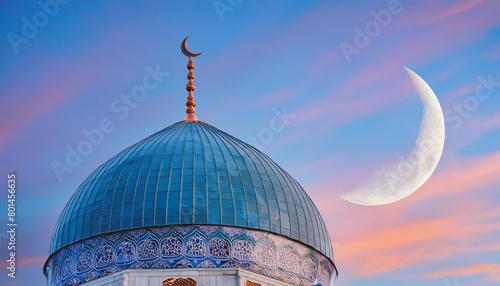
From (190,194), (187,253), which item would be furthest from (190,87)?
(187,253)

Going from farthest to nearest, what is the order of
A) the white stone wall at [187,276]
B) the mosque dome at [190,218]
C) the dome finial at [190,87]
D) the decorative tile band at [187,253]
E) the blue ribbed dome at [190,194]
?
the dome finial at [190,87] → the blue ribbed dome at [190,194] → the mosque dome at [190,218] → the decorative tile band at [187,253] → the white stone wall at [187,276]

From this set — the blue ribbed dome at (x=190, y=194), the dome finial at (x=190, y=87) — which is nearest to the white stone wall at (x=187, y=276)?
the blue ribbed dome at (x=190, y=194)

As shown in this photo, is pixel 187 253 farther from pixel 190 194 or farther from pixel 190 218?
pixel 190 194

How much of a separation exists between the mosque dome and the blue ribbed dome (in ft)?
0.09

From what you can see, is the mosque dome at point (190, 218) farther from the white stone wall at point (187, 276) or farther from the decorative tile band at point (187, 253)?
the white stone wall at point (187, 276)

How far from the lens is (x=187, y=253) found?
112 ft

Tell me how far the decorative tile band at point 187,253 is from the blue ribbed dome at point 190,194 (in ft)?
0.75

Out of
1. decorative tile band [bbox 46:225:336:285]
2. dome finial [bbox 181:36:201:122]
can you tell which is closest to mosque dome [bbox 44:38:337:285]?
decorative tile band [bbox 46:225:336:285]

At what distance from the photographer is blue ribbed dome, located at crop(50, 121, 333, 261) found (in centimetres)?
A: 3491

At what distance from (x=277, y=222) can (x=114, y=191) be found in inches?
173

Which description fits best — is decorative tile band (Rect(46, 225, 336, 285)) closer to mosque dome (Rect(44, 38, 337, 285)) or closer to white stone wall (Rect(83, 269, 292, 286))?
mosque dome (Rect(44, 38, 337, 285))

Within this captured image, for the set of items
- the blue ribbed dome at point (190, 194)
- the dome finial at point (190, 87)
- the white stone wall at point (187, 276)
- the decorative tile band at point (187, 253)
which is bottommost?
the white stone wall at point (187, 276)

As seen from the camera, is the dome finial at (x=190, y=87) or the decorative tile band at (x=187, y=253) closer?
the decorative tile band at (x=187, y=253)

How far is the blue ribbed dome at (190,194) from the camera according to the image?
34906mm
